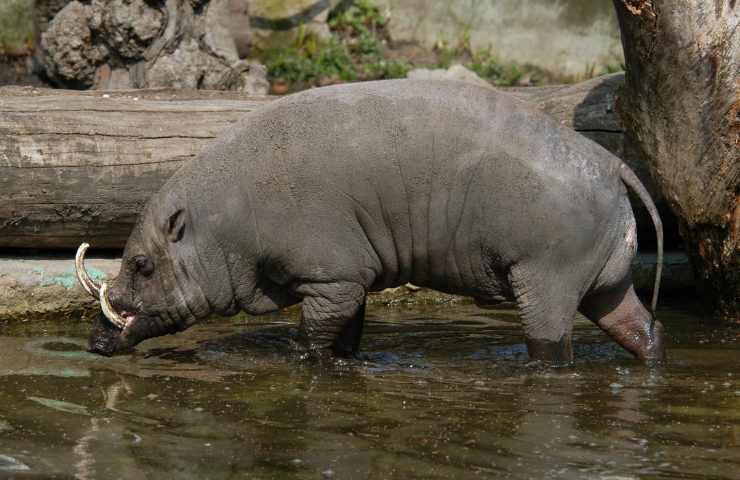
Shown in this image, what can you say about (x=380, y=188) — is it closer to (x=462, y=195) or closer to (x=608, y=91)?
(x=462, y=195)

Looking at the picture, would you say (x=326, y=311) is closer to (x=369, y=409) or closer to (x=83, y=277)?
(x=369, y=409)

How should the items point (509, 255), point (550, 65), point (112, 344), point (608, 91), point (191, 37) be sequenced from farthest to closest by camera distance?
point (550, 65)
point (191, 37)
point (608, 91)
point (112, 344)
point (509, 255)

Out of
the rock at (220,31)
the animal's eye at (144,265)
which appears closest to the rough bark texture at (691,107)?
the animal's eye at (144,265)

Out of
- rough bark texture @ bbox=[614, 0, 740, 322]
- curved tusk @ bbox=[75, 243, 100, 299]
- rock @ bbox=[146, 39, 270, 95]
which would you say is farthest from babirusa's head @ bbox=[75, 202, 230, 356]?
rock @ bbox=[146, 39, 270, 95]

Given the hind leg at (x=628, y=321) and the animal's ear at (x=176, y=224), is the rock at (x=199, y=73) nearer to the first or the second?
the animal's ear at (x=176, y=224)

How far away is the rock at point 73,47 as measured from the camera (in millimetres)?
10188

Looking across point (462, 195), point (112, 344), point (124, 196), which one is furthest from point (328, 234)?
point (124, 196)

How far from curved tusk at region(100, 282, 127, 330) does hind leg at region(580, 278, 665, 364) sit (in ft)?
7.94

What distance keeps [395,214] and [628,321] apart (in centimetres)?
139

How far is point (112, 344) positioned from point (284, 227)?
3.83ft

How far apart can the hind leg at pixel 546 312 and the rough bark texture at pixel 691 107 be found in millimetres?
1475

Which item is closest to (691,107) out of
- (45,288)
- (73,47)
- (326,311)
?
(326,311)

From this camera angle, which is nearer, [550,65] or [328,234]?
[328,234]

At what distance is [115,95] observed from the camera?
831 cm
